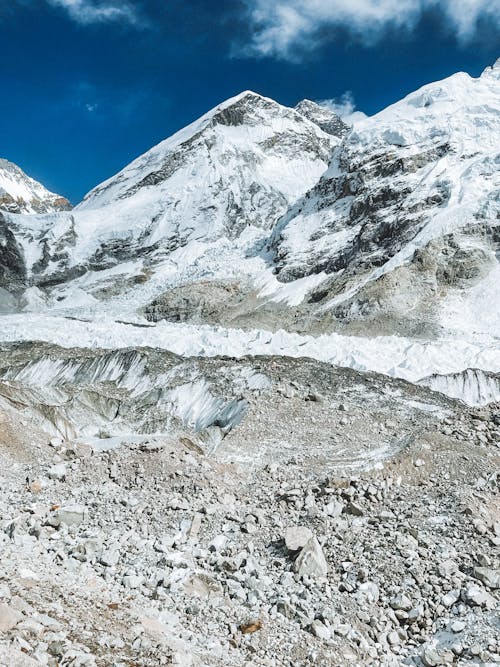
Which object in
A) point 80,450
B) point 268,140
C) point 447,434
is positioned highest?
point 268,140

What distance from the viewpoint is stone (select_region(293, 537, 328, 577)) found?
396 inches

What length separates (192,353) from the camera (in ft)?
135

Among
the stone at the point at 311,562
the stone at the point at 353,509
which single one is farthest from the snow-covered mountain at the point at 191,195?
the stone at the point at 311,562

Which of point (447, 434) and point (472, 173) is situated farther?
point (472, 173)

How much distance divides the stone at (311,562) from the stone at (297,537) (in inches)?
11.8

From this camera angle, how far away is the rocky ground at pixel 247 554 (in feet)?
26.3

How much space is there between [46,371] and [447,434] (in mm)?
28330

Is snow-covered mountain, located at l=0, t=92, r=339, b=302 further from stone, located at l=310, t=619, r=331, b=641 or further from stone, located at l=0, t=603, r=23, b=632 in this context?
stone, located at l=0, t=603, r=23, b=632

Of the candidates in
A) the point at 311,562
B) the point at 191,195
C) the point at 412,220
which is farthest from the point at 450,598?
the point at 191,195

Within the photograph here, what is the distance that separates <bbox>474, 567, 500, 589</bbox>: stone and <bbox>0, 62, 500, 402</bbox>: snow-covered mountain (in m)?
22.9

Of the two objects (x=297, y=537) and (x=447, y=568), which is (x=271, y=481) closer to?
(x=297, y=537)

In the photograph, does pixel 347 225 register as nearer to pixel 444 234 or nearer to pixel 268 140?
pixel 444 234

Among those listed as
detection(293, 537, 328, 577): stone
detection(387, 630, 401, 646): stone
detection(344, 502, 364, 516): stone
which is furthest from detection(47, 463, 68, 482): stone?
detection(387, 630, 401, 646): stone

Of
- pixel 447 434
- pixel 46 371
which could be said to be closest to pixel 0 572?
pixel 447 434
